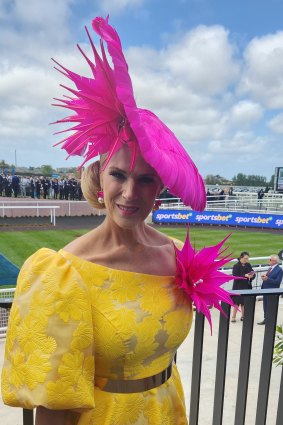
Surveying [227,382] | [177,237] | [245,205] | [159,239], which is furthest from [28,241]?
[245,205]

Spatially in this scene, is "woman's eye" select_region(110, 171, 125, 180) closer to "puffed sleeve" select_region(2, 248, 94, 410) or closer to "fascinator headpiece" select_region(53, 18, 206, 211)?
"fascinator headpiece" select_region(53, 18, 206, 211)

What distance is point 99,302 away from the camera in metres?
1.07

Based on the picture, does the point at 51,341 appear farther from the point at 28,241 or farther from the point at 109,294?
the point at 28,241

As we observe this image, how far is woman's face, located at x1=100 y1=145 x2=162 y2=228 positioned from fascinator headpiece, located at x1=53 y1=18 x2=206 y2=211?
0.04 metres

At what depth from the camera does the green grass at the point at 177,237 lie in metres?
12.2

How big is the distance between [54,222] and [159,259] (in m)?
16.6

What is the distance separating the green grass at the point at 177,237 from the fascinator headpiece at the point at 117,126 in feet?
33.2

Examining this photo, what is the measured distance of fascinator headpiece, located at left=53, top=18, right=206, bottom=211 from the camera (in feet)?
3.10

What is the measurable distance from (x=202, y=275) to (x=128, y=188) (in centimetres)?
47

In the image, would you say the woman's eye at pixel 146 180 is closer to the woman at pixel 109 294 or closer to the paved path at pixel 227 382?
the woman at pixel 109 294

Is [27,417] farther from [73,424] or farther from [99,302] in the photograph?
[99,302]

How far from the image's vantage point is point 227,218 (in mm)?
19453

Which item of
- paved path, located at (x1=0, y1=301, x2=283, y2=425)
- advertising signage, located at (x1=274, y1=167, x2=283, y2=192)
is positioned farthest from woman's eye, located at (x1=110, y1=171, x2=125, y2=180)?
advertising signage, located at (x1=274, y1=167, x2=283, y2=192)

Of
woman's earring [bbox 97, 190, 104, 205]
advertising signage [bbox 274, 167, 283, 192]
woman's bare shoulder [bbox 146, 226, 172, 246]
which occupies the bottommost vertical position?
woman's bare shoulder [bbox 146, 226, 172, 246]
